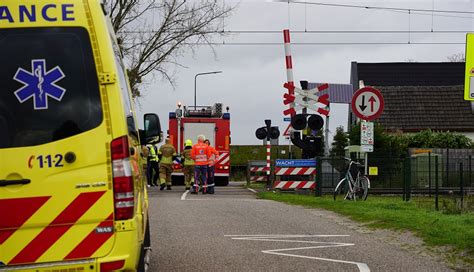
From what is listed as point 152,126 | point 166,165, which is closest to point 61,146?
point 152,126

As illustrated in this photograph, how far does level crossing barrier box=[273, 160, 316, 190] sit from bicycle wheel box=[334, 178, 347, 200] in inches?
61.1

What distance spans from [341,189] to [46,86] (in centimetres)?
1405

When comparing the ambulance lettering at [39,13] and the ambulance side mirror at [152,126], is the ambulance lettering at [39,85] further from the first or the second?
the ambulance side mirror at [152,126]

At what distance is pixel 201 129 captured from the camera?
30.0 meters

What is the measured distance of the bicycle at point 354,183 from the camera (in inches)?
706

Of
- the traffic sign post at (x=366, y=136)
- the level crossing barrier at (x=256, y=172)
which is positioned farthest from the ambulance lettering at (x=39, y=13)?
the level crossing barrier at (x=256, y=172)

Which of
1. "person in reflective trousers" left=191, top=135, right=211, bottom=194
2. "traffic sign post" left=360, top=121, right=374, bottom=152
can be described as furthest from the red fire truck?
"traffic sign post" left=360, top=121, right=374, bottom=152

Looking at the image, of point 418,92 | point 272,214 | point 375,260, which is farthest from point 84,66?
point 418,92

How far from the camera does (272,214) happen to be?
46.8 ft

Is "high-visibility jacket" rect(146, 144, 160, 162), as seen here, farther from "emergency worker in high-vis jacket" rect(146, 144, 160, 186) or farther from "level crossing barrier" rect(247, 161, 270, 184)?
"level crossing barrier" rect(247, 161, 270, 184)

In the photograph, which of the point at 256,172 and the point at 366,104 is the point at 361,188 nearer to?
the point at 366,104

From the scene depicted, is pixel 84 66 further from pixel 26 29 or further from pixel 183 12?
pixel 183 12

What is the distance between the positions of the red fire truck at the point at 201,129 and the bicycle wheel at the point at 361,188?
12.2 metres

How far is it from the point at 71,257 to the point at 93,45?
4.49 ft
